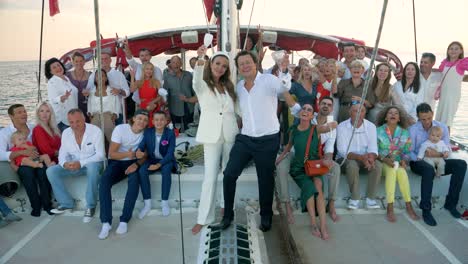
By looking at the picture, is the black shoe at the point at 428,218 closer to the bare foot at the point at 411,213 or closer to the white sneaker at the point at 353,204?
the bare foot at the point at 411,213

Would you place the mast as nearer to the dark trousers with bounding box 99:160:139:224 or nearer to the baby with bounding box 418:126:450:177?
the dark trousers with bounding box 99:160:139:224

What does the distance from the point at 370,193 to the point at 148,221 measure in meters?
2.21

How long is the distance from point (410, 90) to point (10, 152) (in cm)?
432

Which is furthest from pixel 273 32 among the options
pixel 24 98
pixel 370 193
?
pixel 24 98

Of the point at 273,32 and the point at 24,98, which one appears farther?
the point at 24,98

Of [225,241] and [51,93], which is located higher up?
[51,93]

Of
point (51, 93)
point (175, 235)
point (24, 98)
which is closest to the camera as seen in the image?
point (175, 235)

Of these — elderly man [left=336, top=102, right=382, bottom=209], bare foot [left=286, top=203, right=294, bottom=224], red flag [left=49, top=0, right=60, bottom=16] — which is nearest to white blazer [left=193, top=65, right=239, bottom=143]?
bare foot [left=286, top=203, right=294, bottom=224]

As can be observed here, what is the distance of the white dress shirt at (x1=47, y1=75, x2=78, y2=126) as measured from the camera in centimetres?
424

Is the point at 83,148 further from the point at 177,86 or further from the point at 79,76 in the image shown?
the point at 177,86

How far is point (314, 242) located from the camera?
3207mm

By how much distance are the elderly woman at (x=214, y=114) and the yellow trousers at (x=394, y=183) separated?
167cm

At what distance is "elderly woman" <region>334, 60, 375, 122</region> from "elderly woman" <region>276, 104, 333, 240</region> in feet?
2.93

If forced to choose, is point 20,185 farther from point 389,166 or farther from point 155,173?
point 389,166
